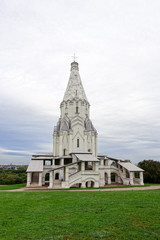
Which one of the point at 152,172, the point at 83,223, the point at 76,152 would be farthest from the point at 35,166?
the point at 152,172

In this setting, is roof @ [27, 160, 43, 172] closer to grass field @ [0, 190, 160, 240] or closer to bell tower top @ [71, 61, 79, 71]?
grass field @ [0, 190, 160, 240]

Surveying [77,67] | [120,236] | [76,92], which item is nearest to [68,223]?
[120,236]

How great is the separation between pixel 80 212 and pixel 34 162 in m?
21.0

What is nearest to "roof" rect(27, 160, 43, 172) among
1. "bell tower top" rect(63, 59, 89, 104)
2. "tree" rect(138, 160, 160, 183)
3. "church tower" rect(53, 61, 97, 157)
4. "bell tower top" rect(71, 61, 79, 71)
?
"church tower" rect(53, 61, 97, 157)

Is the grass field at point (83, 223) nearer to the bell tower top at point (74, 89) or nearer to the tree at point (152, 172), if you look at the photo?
the tree at point (152, 172)

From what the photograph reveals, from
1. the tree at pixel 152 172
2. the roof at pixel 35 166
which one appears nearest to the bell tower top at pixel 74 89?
the roof at pixel 35 166

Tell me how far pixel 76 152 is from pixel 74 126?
5.69m

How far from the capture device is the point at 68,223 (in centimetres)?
651

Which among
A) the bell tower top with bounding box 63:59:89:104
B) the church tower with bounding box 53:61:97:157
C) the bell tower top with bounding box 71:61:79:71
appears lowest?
the church tower with bounding box 53:61:97:157

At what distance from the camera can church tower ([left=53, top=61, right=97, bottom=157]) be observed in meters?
32.2

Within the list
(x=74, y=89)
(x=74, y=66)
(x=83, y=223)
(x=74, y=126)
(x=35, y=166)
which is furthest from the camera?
(x=74, y=66)

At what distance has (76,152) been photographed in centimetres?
2939

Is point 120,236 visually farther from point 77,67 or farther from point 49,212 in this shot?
point 77,67

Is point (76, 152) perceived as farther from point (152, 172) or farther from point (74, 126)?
point (152, 172)
